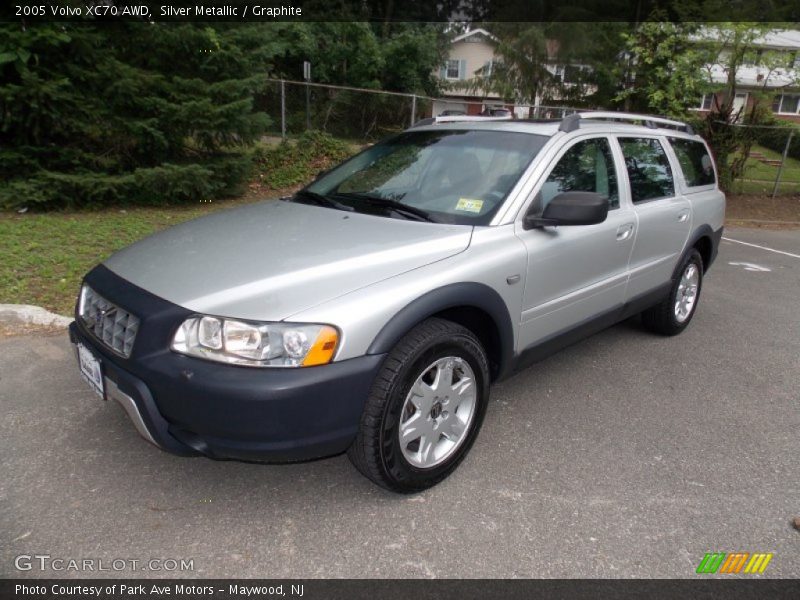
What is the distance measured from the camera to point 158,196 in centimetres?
825

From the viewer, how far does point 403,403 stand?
2.51 m

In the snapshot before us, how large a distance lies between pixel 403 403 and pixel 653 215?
8.44 feet

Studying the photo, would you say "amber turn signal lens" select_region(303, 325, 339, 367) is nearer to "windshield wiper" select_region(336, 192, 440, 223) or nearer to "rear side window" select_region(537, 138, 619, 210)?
"windshield wiper" select_region(336, 192, 440, 223)

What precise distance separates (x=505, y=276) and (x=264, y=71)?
24.1ft

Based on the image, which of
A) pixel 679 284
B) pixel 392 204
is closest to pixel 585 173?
pixel 392 204

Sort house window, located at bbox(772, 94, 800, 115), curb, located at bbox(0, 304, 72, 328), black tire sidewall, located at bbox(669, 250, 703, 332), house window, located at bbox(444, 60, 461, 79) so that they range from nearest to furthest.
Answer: curb, located at bbox(0, 304, 72, 328) < black tire sidewall, located at bbox(669, 250, 703, 332) < house window, located at bbox(444, 60, 461, 79) < house window, located at bbox(772, 94, 800, 115)

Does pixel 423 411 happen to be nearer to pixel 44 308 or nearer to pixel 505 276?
pixel 505 276

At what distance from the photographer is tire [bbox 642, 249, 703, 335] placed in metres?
4.70

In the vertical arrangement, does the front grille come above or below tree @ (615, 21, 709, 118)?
below

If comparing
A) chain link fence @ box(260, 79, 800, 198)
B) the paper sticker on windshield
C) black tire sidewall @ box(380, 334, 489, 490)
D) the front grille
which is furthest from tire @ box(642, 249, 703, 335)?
chain link fence @ box(260, 79, 800, 198)

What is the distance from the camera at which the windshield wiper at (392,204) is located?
3111 mm

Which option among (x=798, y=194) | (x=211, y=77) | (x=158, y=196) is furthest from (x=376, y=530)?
(x=798, y=194)

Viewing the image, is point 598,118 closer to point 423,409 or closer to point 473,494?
point 423,409

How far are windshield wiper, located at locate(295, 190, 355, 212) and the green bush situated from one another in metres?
6.77
